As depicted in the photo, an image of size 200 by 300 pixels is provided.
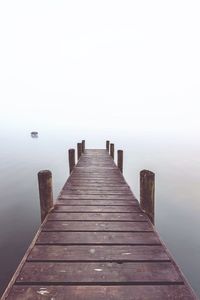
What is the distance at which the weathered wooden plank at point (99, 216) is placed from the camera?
432 centimetres

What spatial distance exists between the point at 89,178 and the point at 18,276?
5458mm

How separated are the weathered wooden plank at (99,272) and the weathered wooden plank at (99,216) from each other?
147cm

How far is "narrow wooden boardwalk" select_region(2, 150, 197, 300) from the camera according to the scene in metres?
2.37

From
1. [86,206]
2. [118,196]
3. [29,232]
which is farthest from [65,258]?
[29,232]

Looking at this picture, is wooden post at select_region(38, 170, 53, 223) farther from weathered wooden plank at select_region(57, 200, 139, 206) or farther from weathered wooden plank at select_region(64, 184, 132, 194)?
weathered wooden plank at select_region(64, 184, 132, 194)

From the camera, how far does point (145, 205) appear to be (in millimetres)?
4734

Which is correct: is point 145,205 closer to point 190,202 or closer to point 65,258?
point 65,258

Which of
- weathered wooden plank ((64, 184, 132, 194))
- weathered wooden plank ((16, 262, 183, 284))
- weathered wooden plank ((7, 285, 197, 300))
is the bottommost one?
weathered wooden plank ((64, 184, 132, 194))

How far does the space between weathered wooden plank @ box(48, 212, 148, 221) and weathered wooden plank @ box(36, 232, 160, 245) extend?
0.60m

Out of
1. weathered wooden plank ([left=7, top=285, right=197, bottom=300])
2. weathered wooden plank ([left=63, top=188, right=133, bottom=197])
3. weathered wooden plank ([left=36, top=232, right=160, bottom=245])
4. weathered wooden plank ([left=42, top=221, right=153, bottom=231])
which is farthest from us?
weathered wooden plank ([left=63, top=188, right=133, bottom=197])

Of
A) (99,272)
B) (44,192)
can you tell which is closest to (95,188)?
(44,192)

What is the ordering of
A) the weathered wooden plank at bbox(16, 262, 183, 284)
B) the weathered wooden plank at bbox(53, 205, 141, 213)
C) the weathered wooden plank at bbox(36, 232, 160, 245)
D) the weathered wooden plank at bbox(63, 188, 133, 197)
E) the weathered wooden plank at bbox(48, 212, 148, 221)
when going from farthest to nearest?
the weathered wooden plank at bbox(63, 188, 133, 197) → the weathered wooden plank at bbox(53, 205, 141, 213) → the weathered wooden plank at bbox(48, 212, 148, 221) → the weathered wooden plank at bbox(36, 232, 160, 245) → the weathered wooden plank at bbox(16, 262, 183, 284)

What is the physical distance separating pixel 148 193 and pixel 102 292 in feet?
→ 8.68

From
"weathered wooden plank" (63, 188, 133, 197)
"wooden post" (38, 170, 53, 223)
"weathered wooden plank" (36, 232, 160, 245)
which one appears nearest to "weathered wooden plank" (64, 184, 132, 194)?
"weathered wooden plank" (63, 188, 133, 197)
